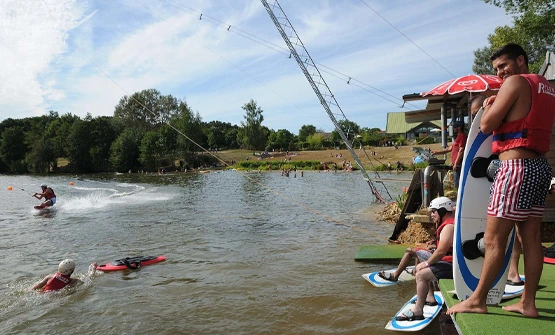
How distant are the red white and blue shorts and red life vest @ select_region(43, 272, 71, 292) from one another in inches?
361

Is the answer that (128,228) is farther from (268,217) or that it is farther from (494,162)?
(494,162)

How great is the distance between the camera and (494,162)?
405 cm

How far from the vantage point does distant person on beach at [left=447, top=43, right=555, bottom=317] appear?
342 cm

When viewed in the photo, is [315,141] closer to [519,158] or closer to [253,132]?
[253,132]

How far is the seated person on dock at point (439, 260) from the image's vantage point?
5.48 meters

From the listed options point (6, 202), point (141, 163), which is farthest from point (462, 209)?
point (141, 163)

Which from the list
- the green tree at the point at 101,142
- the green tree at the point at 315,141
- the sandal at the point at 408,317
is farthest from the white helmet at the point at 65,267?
the green tree at the point at 315,141

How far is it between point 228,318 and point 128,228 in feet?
40.4

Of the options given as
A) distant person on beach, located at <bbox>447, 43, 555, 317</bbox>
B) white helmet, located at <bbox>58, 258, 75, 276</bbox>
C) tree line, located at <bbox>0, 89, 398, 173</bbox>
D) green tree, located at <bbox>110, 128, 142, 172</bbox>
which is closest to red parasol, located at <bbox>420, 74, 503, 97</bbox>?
distant person on beach, located at <bbox>447, 43, 555, 317</bbox>

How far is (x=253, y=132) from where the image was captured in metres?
106

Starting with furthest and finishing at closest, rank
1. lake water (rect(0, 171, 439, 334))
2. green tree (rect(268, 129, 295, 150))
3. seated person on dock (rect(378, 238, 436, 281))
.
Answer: green tree (rect(268, 129, 295, 150)), lake water (rect(0, 171, 439, 334)), seated person on dock (rect(378, 238, 436, 281))

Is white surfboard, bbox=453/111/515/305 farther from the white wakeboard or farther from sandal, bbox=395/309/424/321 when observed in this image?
sandal, bbox=395/309/424/321

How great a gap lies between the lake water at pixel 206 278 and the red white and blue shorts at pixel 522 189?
309 cm

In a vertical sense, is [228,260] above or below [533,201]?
below
